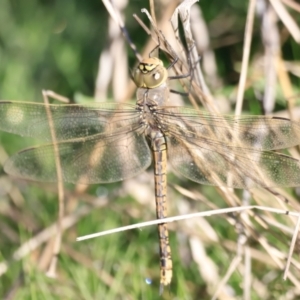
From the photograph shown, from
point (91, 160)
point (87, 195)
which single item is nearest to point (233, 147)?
point (91, 160)

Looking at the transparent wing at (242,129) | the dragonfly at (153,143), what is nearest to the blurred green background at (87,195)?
the dragonfly at (153,143)

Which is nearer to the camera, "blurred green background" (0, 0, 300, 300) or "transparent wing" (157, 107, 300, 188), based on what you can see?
"transparent wing" (157, 107, 300, 188)

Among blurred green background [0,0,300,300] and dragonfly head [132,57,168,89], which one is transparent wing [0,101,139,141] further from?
blurred green background [0,0,300,300]

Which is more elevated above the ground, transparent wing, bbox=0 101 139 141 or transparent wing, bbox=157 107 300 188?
transparent wing, bbox=0 101 139 141

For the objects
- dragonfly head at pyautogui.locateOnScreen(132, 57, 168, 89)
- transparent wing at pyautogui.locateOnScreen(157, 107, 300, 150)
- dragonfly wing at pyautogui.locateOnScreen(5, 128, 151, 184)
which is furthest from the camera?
dragonfly wing at pyautogui.locateOnScreen(5, 128, 151, 184)

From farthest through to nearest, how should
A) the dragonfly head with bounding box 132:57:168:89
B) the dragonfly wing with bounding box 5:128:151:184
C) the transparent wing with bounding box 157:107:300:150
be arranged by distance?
the dragonfly wing with bounding box 5:128:151:184 → the dragonfly head with bounding box 132:57:168:89 → the transparent wing with bounding box 157:107:300:150

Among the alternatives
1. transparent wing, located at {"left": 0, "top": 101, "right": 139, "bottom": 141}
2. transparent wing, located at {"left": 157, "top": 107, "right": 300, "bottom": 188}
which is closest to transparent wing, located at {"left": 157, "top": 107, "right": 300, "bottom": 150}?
transparent wing, located at {"left": 157, "top": 107, "right": 300, "bottom": 188}

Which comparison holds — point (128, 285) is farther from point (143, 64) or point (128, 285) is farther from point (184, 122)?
point (143, 64)

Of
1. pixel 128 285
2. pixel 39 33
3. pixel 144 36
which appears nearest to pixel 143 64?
pixel 128 285
